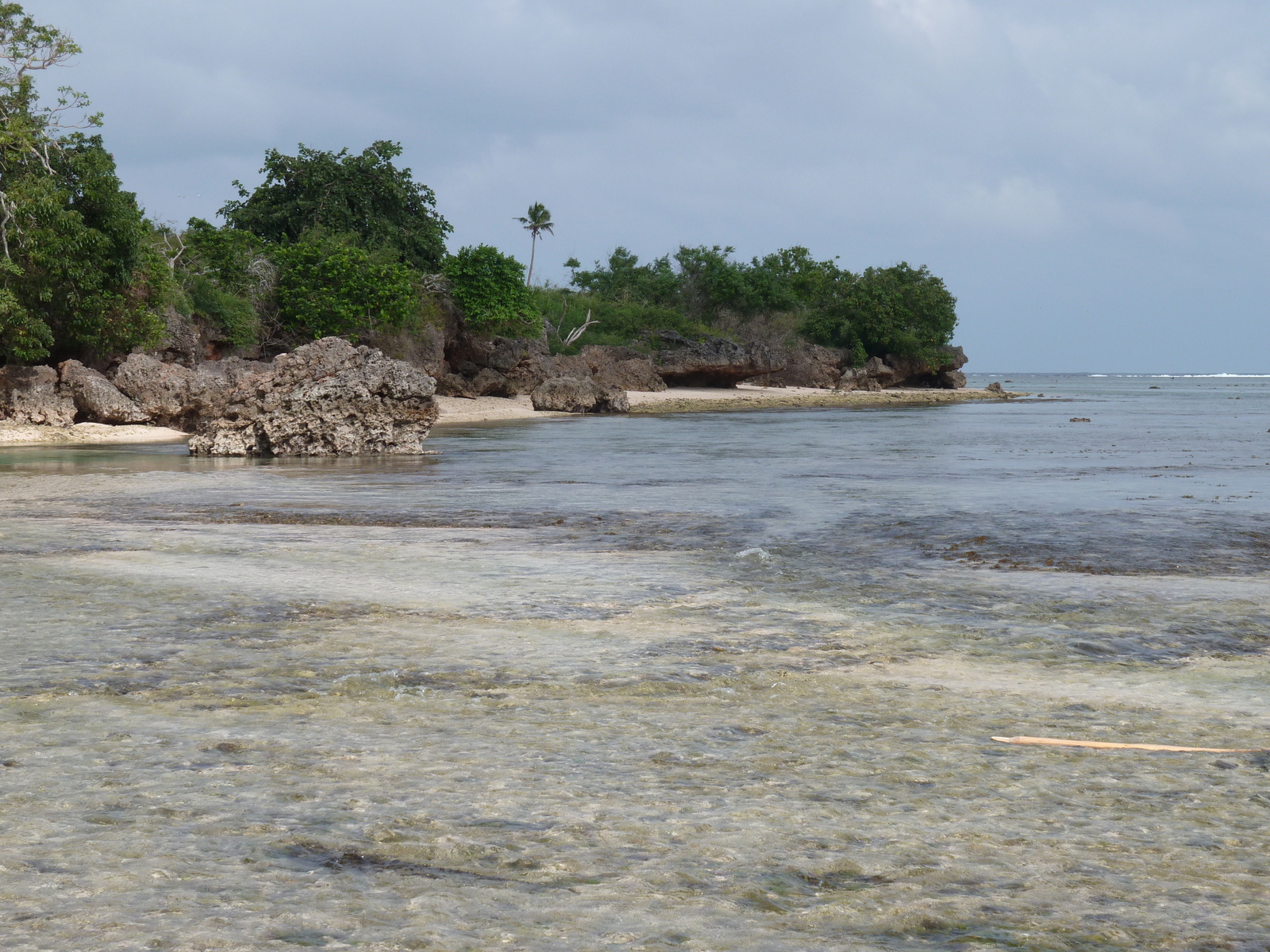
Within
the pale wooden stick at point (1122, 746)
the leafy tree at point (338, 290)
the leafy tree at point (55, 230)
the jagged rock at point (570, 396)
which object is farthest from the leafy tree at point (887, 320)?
the pale wooden stick at point (1122, 746)

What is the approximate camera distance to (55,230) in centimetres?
2569

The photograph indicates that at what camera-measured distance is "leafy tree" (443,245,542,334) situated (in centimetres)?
4644

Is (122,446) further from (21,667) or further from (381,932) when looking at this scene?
(381,932)

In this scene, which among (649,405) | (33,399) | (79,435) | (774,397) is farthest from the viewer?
(774,397)

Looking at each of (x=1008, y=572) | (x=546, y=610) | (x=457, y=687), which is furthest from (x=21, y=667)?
(x=1008, y=572)

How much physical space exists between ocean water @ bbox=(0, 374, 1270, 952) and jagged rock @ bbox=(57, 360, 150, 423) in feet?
64.6

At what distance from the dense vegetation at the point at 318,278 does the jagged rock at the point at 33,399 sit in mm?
860

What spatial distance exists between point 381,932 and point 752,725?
169 cm

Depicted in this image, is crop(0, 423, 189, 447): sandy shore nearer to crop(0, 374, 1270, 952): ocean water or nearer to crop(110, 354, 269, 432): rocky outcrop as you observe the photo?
crop(110, 354, 269, 432): rocky outcrop

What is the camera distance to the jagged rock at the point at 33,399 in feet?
85.3

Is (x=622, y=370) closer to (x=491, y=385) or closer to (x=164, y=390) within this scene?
(x=491, y=385)

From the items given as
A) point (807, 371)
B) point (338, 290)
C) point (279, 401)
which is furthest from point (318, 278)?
point (807, 371)

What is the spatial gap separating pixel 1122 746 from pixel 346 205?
4886 centimetres

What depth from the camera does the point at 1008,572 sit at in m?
7.12
